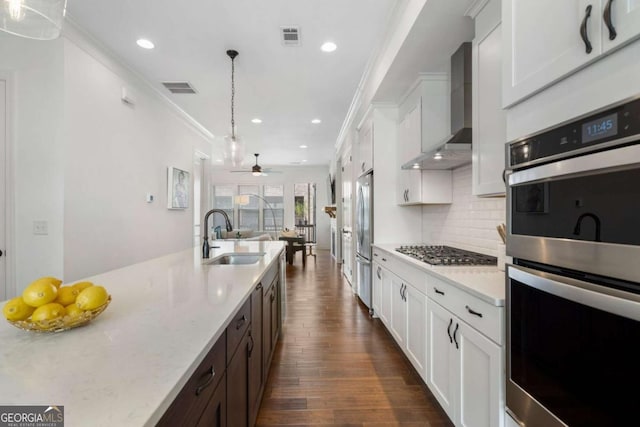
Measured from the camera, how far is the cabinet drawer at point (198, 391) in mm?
664

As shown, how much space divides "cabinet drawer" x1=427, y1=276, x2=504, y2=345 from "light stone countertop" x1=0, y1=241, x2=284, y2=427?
3.44ft

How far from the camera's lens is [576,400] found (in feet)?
2.80

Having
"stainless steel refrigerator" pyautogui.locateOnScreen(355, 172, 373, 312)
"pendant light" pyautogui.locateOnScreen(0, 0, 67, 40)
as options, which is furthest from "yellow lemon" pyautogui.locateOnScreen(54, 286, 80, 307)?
"stainless steel refrigerator" pyautogui.locateOnScreen(355, 172, 373, 312)

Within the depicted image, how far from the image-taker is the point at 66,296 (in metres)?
0.90

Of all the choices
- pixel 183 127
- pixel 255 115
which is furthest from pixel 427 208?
pixel 183 127

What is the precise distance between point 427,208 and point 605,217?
2707 millimetres

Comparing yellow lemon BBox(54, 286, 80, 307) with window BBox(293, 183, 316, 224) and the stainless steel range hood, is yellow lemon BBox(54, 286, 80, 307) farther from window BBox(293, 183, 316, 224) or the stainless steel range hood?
window BBox(293, 183, 316, 224)

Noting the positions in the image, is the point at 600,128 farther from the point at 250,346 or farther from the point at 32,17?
the point at 32,17

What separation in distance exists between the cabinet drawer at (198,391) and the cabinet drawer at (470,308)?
3.50ft

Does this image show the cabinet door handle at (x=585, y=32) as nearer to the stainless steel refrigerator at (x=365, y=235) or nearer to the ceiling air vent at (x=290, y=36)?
the ceiling air vent at (x=290, y=36)

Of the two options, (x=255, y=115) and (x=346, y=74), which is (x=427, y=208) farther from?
(x=255, y=115)

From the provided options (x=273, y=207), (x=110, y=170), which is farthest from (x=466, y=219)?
(x=273, y=207)

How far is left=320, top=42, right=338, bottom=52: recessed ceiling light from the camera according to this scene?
303 cm

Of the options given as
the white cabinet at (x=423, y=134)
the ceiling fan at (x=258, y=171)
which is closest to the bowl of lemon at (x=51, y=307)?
the white cabinet at (x=423, y=134)
